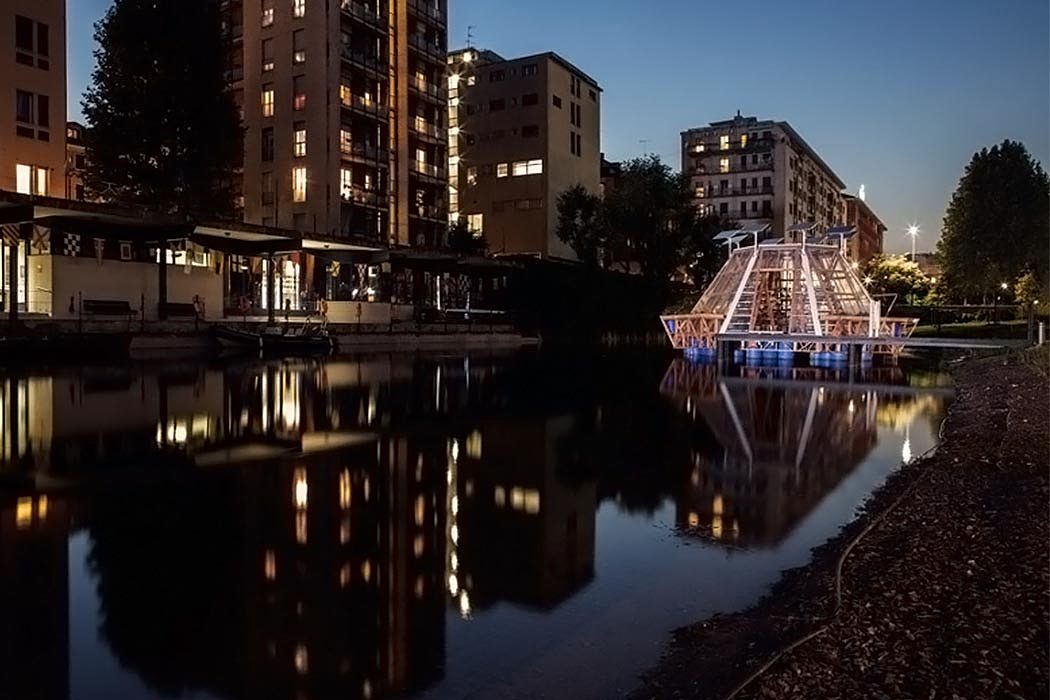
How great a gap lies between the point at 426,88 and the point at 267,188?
14503mm

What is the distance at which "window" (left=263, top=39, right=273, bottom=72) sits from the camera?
55969 millimetres

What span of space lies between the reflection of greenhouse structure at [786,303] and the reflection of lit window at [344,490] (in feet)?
98.3

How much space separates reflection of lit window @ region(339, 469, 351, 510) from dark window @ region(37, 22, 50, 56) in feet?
129

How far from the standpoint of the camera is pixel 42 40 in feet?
135

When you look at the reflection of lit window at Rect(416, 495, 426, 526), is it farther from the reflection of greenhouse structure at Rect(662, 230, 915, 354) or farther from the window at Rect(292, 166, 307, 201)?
the window at Rect(292, 166, 307, 201)

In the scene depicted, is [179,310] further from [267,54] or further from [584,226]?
[584,226]

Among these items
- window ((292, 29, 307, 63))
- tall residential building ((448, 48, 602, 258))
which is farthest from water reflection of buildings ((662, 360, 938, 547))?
tall residential building ((448, 48, 602, 258))

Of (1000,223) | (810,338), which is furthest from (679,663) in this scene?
(1000,223)

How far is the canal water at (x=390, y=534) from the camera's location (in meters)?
5.72

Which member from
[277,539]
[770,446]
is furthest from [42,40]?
[277,539]

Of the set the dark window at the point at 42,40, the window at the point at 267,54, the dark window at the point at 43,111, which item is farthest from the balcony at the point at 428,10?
the dark window at the point at 43,111

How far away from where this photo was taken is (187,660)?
5.64 m

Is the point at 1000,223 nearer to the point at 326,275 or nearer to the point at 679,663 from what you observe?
the point at 326,275

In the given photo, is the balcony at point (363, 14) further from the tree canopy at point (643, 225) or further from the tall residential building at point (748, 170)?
the tall residential building at point (748, 170)
